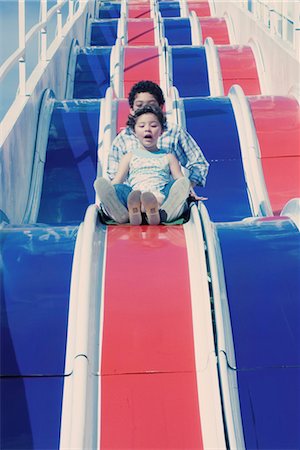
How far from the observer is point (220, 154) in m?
5.11

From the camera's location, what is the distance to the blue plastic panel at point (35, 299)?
2.76 m

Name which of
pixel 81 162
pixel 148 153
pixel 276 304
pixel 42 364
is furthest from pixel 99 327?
pixel 81 162

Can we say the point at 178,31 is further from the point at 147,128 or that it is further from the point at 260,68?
the point at 147,128

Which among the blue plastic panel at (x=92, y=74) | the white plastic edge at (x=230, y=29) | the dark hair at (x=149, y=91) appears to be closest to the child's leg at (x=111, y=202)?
the dark hair at (x=149, y=91)

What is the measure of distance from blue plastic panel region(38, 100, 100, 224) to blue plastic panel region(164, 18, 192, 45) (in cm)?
374

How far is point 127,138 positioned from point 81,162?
1035mm

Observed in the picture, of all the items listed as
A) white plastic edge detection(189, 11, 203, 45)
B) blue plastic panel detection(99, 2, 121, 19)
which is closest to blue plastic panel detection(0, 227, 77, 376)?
white plastic edge detection(189, 11, 203, 45)

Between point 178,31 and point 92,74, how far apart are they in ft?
7.87

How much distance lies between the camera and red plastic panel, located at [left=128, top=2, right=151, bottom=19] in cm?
1122

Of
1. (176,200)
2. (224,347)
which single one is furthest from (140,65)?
(224,347)

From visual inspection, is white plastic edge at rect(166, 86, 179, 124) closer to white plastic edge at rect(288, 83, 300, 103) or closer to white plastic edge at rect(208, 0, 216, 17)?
white plastic edge at rect(288, 83, 300, 103)

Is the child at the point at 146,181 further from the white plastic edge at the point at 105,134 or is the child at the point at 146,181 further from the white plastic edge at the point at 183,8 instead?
the white plastic edge at the point at 183,8

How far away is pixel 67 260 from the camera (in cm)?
307

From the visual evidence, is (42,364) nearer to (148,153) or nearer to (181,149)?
(148,153)
